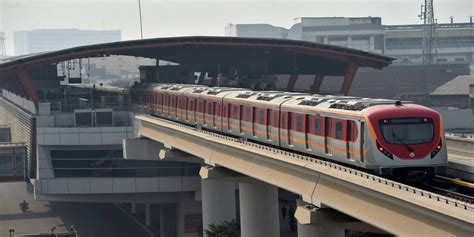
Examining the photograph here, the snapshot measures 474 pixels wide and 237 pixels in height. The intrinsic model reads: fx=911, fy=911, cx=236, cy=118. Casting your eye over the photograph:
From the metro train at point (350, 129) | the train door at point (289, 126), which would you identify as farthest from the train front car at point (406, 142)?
the train door at point (289, 126)

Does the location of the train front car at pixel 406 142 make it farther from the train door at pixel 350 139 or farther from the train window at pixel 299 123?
the train window at pixel 299 123

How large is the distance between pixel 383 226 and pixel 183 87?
42.3 meters

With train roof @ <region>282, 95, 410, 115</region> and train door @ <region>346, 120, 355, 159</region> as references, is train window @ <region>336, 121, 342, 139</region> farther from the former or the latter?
train door @ <region>346, 120, 355, 159</region>

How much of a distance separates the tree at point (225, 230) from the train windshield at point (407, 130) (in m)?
27.2

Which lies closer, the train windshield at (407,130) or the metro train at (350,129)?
the metro train at (350,129)

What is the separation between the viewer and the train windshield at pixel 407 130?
112 ft

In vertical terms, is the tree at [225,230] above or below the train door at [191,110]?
below

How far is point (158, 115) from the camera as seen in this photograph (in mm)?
77625

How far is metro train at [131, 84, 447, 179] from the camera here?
3384 centimetres

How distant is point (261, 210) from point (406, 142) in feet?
68.0

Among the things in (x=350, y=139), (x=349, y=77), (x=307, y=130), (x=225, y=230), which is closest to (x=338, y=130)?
(x=350, y=139)

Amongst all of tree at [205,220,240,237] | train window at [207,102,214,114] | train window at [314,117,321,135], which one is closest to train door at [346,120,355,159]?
train window at [314,117,321,135]

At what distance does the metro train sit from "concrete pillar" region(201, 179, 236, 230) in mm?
13082

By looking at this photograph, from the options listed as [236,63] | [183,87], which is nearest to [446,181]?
[183,87]
